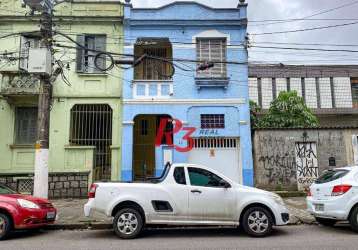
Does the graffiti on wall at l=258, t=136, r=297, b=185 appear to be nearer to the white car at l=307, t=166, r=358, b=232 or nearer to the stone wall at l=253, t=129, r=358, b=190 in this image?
the stone wall at l=253, t=129, r=358, b=190

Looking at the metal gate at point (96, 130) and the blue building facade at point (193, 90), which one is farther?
the metal gate at point (96, 130)

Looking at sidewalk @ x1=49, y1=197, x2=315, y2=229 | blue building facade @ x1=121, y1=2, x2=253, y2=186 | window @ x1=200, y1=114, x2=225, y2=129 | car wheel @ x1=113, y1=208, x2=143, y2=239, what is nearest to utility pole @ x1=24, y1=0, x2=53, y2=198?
sidewalk @ x1=49, y1=197, x2=315, y2=229

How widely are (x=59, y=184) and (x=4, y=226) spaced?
6.33 metres

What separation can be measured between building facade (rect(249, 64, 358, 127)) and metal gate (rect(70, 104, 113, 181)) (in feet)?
62.4

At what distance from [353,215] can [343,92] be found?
90.7 ft

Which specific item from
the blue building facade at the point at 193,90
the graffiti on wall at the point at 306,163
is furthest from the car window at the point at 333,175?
the graffiti on wall at the point at 306,163

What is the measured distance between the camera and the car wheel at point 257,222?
760cm

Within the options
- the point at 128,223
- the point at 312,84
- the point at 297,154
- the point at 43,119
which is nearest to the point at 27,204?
the point at 128,223

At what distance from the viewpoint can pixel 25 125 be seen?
15.0 meters

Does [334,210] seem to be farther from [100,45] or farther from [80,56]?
[80,56]

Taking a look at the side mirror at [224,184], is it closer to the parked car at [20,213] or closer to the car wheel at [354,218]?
the car wheel at [354,218]

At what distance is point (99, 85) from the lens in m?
15.1

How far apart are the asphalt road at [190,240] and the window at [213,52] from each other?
324 inches

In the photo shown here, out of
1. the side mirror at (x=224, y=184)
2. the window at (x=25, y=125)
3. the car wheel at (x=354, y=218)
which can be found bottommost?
the car wheel at (x=354, y=218)
